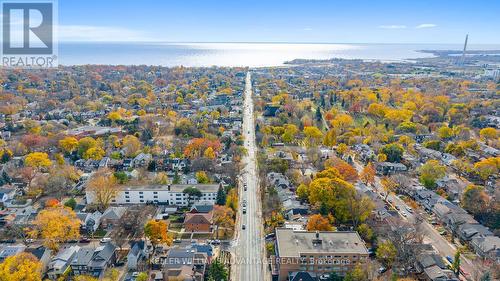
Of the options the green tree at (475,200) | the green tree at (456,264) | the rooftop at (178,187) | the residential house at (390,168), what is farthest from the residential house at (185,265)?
the residential house at (390,168)

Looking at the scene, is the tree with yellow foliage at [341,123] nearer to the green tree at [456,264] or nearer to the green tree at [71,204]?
the green tree at [456,264]

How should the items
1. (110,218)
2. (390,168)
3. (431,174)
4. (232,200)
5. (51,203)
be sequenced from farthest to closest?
(390,168) → (431,174) → (232,200) → (51,203) → (110,218)

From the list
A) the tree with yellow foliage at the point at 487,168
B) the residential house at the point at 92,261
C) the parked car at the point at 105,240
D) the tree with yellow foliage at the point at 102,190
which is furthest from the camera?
the tree with yellow foliage at the point at 487,168

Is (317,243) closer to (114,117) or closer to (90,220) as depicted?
(90,220)

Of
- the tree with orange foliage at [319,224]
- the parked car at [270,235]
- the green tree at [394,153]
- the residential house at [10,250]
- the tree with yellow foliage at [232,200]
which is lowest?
the residential house at [10,250]

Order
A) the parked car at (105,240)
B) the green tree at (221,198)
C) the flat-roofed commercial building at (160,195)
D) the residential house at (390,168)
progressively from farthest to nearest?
1. the residential house at (390,168)
2. the flat-roofed commercial building at (160,195)
3. the green tree at (221,198)
4. the parked car at (105,240)

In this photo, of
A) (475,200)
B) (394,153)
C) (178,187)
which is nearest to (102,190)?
(178,187)

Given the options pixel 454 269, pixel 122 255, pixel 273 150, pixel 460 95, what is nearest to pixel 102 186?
pixel 122 255
